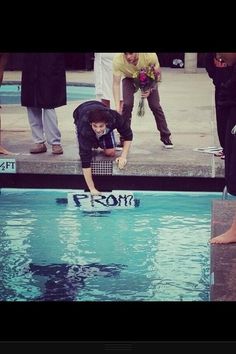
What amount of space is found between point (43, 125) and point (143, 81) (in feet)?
1.90

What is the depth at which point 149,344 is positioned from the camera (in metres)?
3.11

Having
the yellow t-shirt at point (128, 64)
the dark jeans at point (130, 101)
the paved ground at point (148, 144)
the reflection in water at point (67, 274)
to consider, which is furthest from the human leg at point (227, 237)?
the dark jeans at point (130, 101)

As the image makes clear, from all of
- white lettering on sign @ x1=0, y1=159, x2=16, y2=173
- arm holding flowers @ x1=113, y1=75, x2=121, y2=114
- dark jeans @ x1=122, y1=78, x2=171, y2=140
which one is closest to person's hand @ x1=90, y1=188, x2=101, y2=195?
white lettering on sign @ x1=0, y1=159, x2=16, y2=173

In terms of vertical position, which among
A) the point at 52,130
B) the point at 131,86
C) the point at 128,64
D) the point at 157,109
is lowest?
the point at 52,130

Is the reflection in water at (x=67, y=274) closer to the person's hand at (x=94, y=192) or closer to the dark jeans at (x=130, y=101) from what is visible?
the person's hand at (x=94, y=192)

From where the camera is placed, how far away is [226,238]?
3.34 metres

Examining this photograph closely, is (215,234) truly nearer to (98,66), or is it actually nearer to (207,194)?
(207,194)

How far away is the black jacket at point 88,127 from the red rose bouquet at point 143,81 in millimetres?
188

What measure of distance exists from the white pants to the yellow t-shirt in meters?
0.41

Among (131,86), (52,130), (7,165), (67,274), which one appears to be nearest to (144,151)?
(131,86)

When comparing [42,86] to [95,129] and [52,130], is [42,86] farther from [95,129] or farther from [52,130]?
[95,129]

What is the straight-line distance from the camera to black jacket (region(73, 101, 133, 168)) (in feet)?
12.9

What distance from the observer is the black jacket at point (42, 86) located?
391 centimetres
